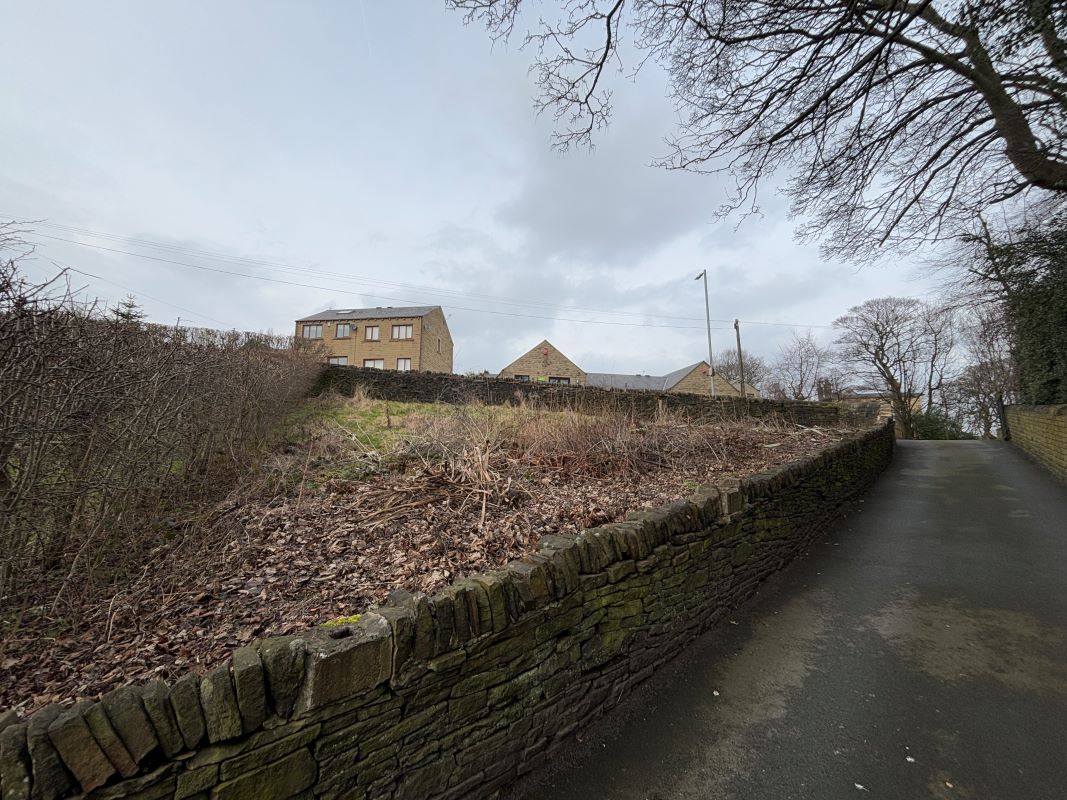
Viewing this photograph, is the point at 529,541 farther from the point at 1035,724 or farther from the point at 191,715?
the point at 1035,724

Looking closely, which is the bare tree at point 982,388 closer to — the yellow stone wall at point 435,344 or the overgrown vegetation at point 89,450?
the overgrown vegetation at point 89,450

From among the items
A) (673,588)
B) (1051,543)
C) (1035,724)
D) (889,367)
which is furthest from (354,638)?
(889,367)

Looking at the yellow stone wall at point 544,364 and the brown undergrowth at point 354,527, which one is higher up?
the yellow stone wall at point 544,364

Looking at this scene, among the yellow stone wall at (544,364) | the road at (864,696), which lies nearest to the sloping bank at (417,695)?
the road at (864,696)

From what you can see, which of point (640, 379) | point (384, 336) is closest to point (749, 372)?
point (640, 379)

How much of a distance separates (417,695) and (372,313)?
39.8m

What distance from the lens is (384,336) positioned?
1439 inches

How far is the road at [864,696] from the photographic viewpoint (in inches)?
100

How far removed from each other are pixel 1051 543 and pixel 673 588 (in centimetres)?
586

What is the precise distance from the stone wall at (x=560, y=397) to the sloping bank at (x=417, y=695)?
7.26m

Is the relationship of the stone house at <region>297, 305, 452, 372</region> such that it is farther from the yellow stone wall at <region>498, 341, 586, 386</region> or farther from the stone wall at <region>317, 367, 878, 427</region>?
the stone wall at <region>317, 367, 878, 427</region>

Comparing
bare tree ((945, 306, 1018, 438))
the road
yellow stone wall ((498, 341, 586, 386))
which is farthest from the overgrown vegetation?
yellow stone wall ((498, 341, 586, 386))

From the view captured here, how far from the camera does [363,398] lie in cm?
1462

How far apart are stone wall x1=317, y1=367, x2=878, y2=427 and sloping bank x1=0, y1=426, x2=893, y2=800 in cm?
726
